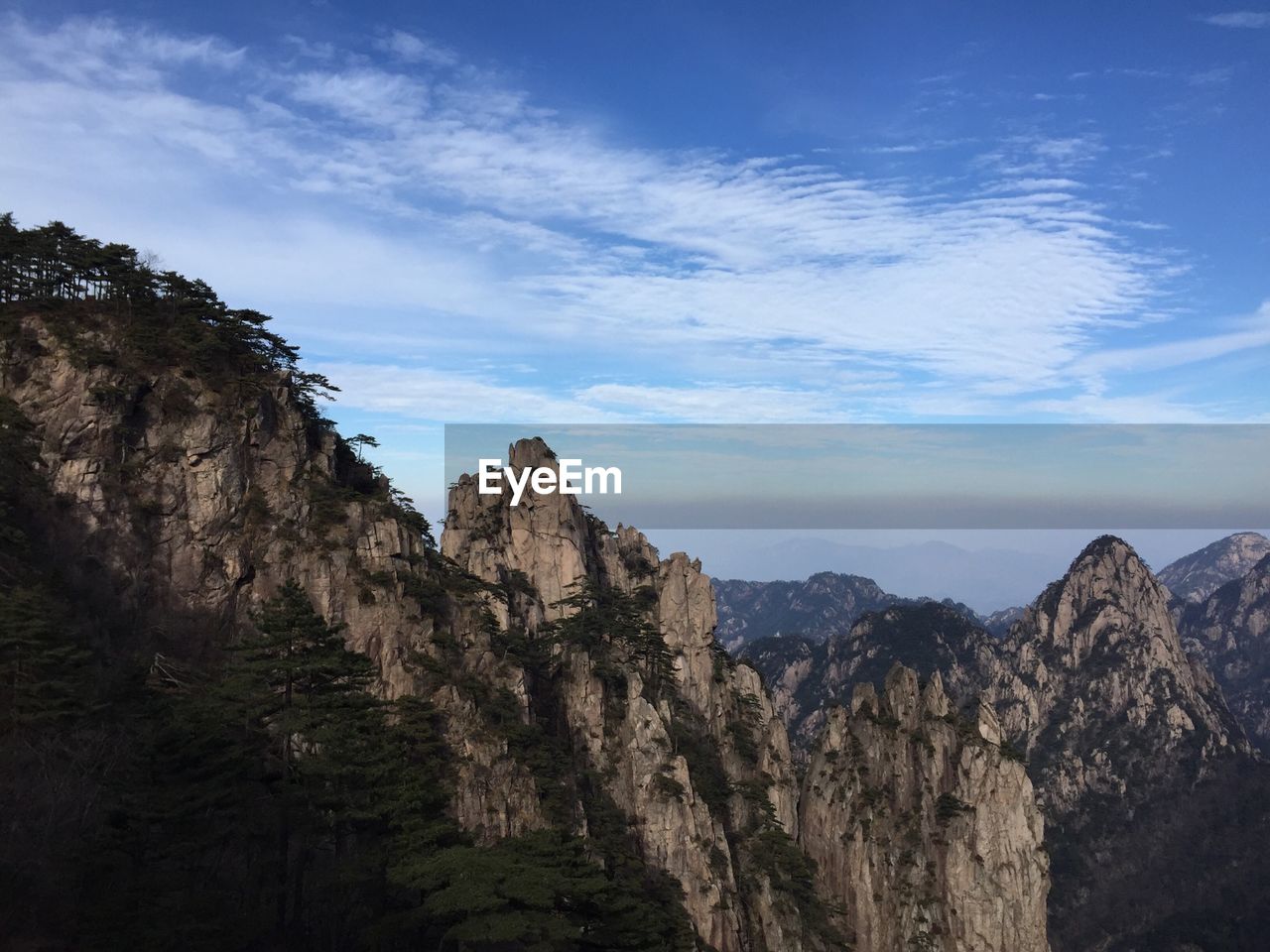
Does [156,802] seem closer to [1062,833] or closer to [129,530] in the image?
[129,530]

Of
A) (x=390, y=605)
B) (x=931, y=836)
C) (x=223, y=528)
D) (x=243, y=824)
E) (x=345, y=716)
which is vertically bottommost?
(x=931, y=836)

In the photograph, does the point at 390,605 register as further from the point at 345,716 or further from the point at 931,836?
the point at 931,836

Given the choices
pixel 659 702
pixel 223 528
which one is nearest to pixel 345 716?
pixel 223 528

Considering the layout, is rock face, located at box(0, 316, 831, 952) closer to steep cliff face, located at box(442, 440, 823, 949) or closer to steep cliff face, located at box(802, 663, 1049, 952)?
steep cliff face, located at box(442, 440, 823, 949)

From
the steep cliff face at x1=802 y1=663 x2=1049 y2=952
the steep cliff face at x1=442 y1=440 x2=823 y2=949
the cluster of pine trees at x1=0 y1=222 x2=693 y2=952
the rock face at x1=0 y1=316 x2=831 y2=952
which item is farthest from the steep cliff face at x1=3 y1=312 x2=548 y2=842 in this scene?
the steep cliff face at x1=802 y1=663 x2=1049 y2=952

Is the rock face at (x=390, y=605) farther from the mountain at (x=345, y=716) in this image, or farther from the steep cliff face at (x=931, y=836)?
→ the steep cliff face at (x=931, y=836)

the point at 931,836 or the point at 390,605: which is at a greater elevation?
the point at 390,605
